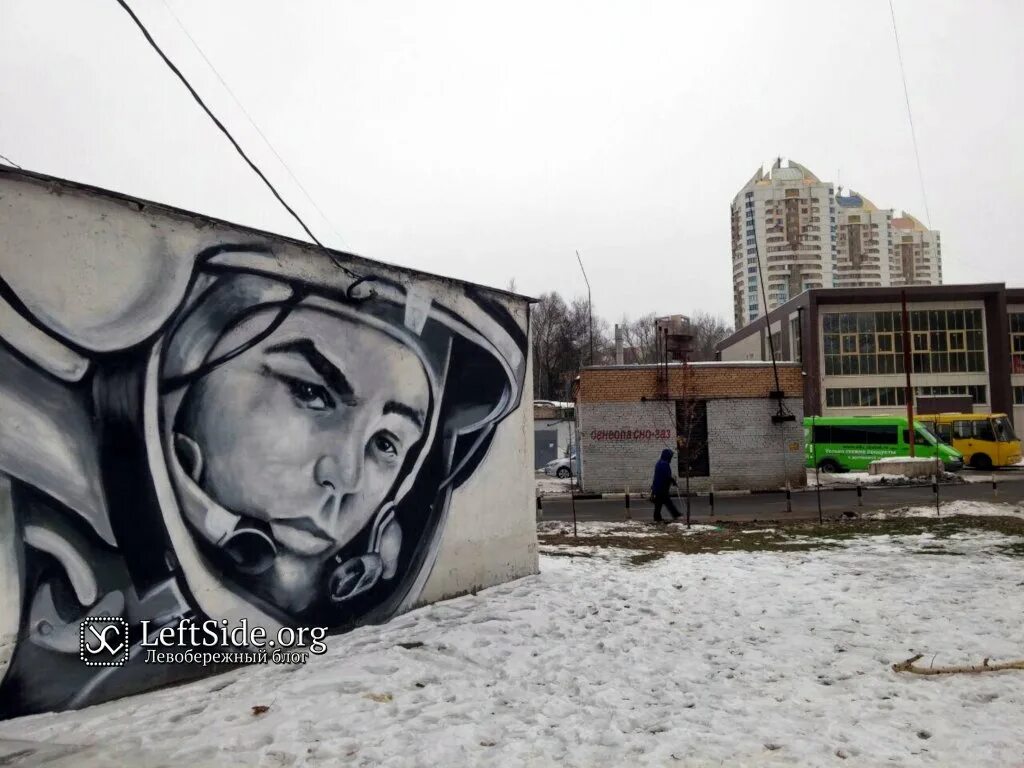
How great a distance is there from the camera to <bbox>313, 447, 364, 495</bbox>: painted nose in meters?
5.88

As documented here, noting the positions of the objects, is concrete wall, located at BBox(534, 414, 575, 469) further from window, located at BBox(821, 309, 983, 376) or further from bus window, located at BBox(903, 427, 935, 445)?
window, located at BBox(821, 309, 983, 376)

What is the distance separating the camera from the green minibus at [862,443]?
2644 centimetres

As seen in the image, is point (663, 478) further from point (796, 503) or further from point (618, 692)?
point (618, 692)

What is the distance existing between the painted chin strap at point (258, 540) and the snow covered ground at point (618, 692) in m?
0.46

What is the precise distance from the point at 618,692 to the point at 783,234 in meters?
72.6

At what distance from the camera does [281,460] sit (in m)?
5.57

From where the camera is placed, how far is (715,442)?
22469 mm

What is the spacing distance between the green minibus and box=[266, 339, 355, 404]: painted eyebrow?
24102 millimetres

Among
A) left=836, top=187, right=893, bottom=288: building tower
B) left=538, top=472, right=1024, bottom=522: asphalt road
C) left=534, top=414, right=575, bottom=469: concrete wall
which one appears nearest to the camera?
left=538, top=472, right=1024, bottom=522: asphalt road

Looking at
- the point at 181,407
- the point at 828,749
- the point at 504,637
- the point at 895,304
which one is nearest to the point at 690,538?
the point at 504,637

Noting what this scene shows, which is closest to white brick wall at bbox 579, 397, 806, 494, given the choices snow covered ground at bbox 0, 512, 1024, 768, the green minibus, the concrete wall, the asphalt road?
the asphalt road

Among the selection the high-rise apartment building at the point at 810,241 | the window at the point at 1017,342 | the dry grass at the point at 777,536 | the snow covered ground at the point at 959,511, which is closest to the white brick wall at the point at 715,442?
the snow covered ground at the point at 959,511

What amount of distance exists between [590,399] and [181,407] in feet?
59.4

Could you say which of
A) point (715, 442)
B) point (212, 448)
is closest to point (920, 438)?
point (715, 442)
